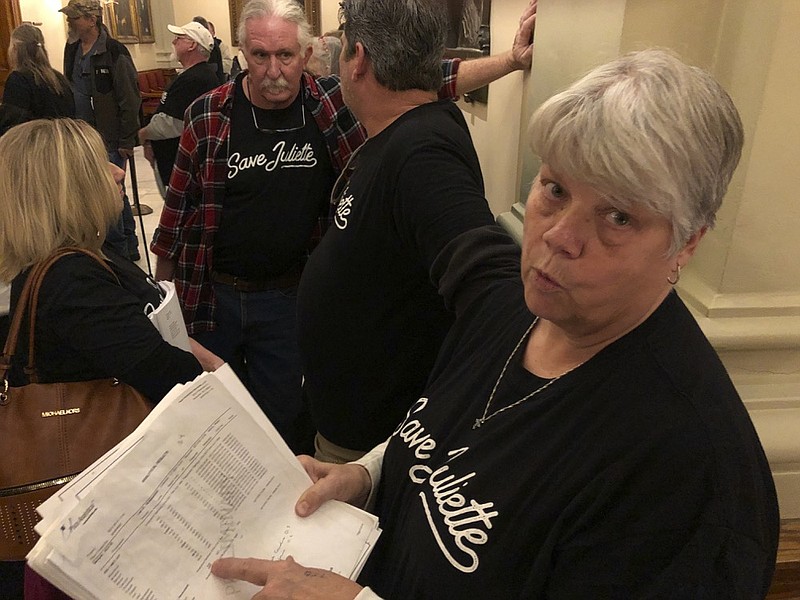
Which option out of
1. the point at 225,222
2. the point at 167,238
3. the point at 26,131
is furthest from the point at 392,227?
the point at 167,238

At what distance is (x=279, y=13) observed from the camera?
2229 mm

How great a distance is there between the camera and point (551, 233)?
0.76m

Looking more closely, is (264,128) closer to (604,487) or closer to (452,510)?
(452,510)

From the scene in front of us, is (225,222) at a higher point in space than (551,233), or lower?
lower

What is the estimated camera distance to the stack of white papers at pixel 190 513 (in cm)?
78

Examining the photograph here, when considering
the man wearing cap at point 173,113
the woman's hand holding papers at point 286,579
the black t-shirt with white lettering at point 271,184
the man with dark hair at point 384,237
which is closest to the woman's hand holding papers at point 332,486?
the woman's hand holding papers at point 286,579

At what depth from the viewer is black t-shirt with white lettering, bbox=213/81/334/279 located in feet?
7.28

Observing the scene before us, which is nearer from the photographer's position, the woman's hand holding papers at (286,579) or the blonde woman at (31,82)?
the woman's hand holding papers at (286,579)

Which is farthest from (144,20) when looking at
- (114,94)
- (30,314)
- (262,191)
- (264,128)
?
(30,314)

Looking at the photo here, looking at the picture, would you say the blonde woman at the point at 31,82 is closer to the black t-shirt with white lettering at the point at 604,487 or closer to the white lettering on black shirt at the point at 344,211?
the white lettering on black shirt at the point at 344,211

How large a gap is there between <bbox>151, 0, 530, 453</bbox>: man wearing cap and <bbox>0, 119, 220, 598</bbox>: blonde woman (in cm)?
69

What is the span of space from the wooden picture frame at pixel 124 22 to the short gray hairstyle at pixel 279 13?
29.7 feet

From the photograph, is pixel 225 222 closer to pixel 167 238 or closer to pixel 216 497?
pixel 167 238

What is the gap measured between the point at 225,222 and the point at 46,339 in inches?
36.7
